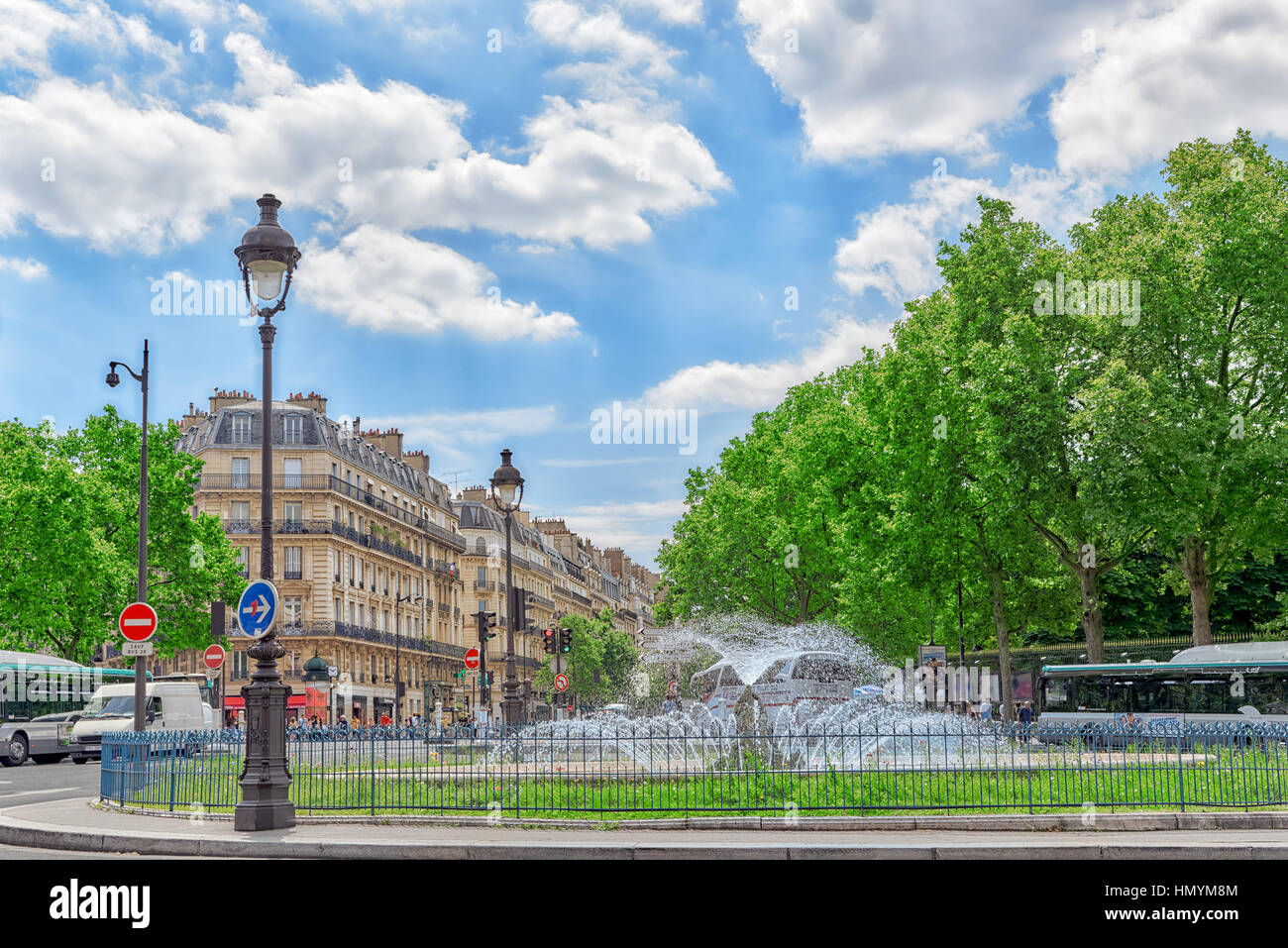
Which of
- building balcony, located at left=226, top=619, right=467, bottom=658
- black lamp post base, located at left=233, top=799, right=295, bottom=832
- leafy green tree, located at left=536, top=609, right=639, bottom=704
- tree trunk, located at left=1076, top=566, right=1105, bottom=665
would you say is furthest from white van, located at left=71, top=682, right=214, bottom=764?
leafy green tree, located at left=536, top=609, right=639, bottom=704

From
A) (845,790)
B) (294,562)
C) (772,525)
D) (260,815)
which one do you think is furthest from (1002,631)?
(294,562)

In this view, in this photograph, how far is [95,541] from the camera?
4100 cm

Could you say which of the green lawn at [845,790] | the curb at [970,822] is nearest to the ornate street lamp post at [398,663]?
the green lawn at [845,790]

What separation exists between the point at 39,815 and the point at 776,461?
35777mm

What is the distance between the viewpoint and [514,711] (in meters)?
26.8

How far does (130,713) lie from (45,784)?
11.3 meters

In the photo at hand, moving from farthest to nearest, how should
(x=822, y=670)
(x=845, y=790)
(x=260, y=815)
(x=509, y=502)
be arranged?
(x=822, y=670)
(x=509, y=502)
(x=845, y=790)
(x=260, y=815)

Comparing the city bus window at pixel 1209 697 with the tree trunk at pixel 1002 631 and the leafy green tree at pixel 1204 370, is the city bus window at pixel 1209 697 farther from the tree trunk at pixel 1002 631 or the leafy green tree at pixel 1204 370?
the tree trunk at pixel 1002 631

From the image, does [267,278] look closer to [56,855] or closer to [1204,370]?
[56,855]

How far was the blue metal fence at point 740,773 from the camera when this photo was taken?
47.2 ft

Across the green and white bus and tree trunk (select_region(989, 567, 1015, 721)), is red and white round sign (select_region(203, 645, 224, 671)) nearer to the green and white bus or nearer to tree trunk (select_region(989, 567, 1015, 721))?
the green and white bus

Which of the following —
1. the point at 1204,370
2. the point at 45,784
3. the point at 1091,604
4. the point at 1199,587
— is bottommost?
the point at 45,784

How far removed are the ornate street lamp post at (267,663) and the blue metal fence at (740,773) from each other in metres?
1.42
